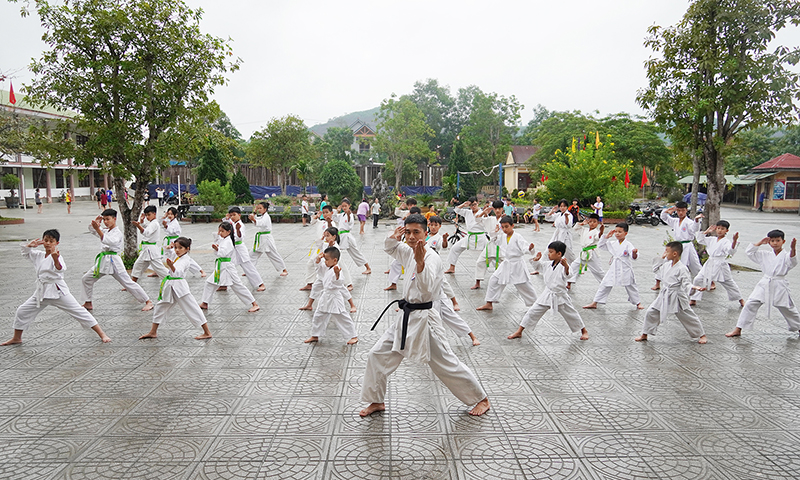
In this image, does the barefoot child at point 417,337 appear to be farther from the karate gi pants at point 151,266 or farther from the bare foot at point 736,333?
the karate gi pants at point 151,266

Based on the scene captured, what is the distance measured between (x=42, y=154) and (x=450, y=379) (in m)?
11.2

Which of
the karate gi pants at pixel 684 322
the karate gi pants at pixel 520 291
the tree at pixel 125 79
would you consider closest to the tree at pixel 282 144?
the tree at pixel 125 79

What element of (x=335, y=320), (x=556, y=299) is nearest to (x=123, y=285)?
(x=335, y=320)

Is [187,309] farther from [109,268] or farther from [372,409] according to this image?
[372,409]

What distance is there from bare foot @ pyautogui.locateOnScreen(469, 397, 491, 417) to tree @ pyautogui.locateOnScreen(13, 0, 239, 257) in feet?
29.4

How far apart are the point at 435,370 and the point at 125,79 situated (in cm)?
943

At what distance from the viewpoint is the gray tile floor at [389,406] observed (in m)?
3.66

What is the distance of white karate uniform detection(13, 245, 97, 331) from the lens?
6.15m

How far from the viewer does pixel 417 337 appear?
4270 mm

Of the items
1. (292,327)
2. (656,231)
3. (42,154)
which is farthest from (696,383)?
(656,231)

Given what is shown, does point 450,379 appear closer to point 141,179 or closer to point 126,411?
point 126,411

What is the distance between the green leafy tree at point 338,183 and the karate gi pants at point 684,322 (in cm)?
2361

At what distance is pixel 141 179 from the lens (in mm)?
11289

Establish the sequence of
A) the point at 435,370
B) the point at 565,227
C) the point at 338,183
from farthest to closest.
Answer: the point at 338,183 < the point at 565,227 < the point at 435,370
